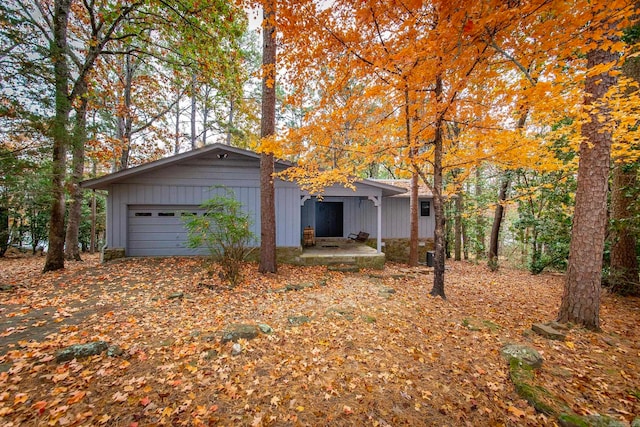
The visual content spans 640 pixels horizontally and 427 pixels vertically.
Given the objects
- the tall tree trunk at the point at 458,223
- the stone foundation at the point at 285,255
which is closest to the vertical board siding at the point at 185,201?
the stone foundation at the point at 285,255

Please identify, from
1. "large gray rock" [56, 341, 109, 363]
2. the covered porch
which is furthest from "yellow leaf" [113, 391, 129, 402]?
the covered porch

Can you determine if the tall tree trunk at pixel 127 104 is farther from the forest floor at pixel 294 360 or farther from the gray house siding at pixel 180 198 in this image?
the forest floor at pixel 294 360

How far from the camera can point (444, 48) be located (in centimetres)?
362

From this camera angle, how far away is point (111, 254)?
26.3 ft

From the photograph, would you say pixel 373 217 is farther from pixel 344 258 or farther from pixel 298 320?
pixel 298 320

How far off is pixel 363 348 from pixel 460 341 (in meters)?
1.41

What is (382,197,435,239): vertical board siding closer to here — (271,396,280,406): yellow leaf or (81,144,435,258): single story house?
(81,144,435,258): single story house

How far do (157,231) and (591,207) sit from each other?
10.8 metres

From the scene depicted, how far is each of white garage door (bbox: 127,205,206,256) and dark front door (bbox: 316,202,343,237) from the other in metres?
5.46

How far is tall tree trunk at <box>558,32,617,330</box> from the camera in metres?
3.50

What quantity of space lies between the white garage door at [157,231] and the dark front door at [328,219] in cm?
546

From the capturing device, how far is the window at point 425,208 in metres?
Result: 11.8

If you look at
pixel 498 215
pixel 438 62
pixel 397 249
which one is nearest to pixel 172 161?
pixel 438 62

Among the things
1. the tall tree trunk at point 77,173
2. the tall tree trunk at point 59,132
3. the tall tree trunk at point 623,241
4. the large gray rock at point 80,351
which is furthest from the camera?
the tall tree trunk at point 77,173
